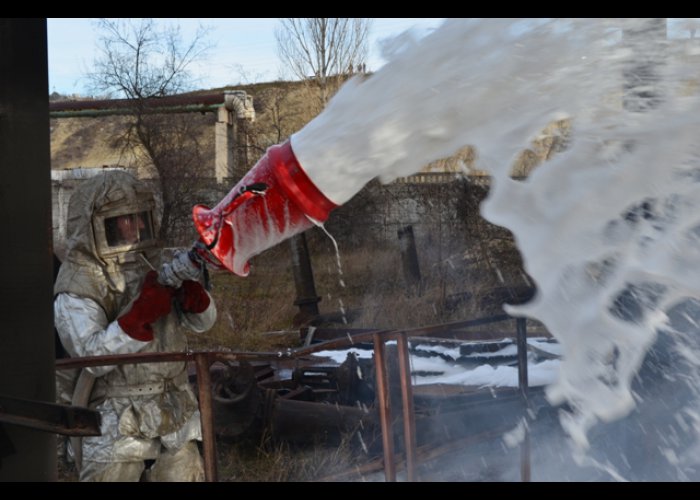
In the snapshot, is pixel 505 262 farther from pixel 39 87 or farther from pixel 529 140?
pixel 39 87

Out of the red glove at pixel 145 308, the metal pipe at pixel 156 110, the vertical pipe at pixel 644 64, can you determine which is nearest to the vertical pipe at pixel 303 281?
the metal pipe at pixel 156 110

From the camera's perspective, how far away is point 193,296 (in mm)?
4047

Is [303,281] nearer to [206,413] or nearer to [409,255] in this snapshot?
[409,255]

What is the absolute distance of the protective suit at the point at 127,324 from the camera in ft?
12.7

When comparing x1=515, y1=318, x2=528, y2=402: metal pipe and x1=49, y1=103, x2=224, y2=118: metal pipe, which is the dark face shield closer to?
x1=515, y1=318, x2=528, y2=402: metal pipe

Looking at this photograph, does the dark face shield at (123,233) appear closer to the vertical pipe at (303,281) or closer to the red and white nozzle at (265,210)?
the red and white nozzle at (265,210)

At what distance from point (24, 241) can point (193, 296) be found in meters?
2.00

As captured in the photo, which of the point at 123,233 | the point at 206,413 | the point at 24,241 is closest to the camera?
the point at 24,241

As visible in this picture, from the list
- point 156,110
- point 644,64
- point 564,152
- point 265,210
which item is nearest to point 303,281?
point 156,110

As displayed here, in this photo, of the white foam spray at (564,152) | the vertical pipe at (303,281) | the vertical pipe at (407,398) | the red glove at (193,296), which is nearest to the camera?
the white foam spray at (564,152)

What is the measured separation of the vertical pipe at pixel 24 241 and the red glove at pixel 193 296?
6.34 ft

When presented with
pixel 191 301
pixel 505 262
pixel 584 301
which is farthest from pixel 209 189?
pixel 584 301

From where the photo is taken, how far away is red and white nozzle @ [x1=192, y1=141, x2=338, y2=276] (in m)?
2.30

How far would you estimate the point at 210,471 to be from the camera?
12.1ft
